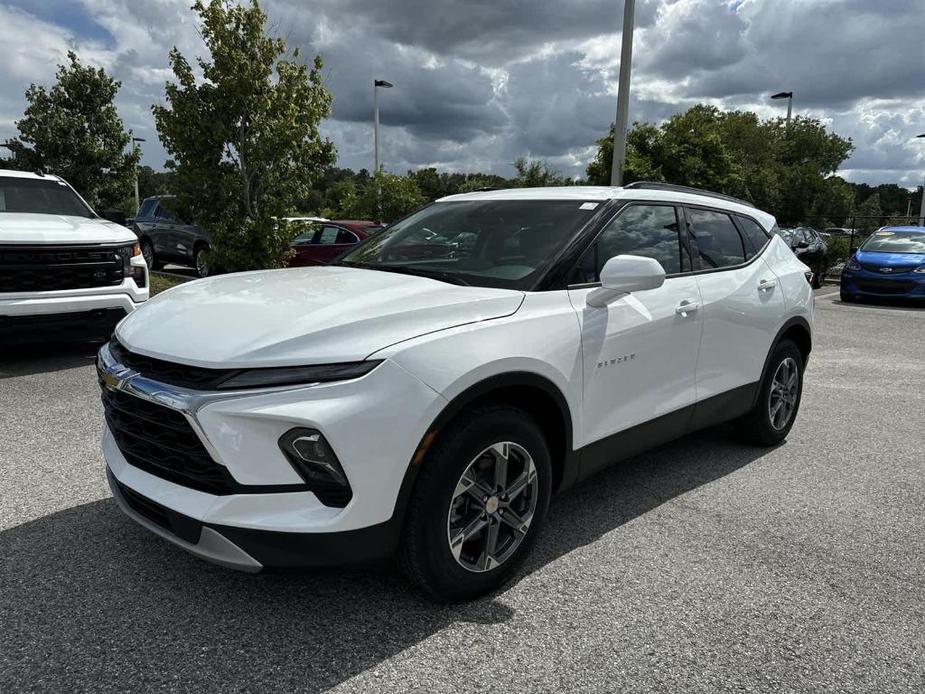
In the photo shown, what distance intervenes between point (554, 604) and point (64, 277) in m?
5.61

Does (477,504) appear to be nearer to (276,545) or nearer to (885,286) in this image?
(276,545)

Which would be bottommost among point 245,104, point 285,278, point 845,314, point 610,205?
point 845,314

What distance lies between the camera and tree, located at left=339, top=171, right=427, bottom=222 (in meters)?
24.4

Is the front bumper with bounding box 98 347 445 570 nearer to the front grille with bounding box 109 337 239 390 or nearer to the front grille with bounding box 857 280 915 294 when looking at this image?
the front grille with bounding box 109 337 239 390

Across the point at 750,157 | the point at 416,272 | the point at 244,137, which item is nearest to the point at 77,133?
the point at 244,137

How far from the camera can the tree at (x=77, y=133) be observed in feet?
52.0

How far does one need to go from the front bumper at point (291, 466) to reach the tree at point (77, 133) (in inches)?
633

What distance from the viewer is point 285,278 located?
3.58 meters

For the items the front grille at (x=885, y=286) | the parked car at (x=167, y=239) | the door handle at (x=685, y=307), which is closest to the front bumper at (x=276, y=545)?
the door handle at (x=685, y=307)

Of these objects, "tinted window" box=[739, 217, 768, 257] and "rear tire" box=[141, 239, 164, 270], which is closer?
"tinted window" box=[739, 217, 768, 257]

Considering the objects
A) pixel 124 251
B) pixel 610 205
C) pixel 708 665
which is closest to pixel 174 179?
pixel 124 251

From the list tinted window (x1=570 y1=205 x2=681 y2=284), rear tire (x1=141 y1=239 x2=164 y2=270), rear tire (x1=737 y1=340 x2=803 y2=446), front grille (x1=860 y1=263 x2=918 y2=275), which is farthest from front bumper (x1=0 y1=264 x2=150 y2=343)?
front grille (x1=860 y1=263 x2=918 y2=275)

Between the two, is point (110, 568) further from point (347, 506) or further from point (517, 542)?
point (517, 542)

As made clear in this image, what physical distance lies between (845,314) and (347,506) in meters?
12.8
